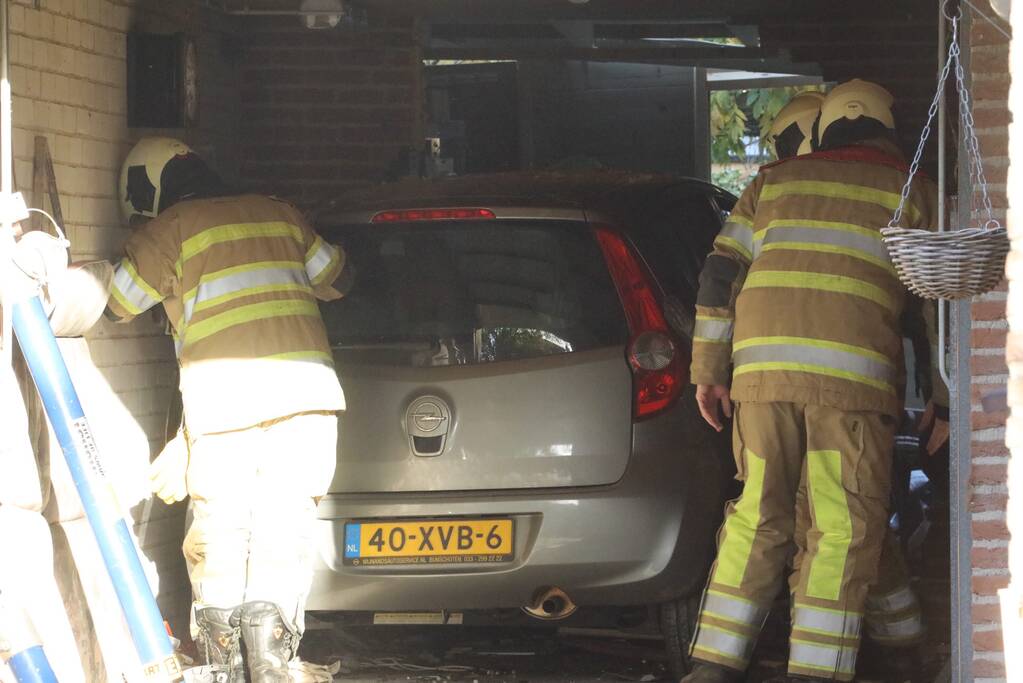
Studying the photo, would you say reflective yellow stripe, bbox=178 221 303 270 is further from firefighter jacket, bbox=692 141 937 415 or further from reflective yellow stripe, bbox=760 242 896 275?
reflective yellow stripe, bbox=760 242 896 275

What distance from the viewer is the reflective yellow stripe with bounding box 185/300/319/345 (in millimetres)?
5242

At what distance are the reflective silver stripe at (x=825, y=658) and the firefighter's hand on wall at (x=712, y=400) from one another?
2.63 ft

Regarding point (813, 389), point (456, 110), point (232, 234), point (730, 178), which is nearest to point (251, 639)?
point (232, 234)

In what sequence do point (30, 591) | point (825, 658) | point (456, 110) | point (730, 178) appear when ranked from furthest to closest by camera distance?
point (730, 178), point (456, 110), point (825, 658), point (30, 591)

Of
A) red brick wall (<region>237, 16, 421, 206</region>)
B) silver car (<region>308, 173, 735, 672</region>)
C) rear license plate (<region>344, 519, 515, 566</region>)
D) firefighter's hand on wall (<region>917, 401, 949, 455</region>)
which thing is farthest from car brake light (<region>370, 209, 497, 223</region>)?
red brick wall (<region>237, 16, 421, 206</region>)

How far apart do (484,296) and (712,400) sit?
2.86ft

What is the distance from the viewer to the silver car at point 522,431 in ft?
17.2

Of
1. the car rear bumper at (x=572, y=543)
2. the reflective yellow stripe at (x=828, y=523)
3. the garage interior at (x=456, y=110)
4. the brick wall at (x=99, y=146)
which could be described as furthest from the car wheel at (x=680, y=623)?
the brick wall at (x=99, y=146)

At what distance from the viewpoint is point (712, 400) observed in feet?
17.0

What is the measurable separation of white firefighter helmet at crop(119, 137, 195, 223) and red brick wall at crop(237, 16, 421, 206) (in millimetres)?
3318

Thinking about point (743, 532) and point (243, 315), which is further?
point (243, 315)

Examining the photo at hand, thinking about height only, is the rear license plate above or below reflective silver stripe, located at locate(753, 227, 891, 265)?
below

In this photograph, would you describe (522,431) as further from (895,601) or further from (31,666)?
(31,666)

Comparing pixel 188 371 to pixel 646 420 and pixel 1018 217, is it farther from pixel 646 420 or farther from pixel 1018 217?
pixel 1018 217
